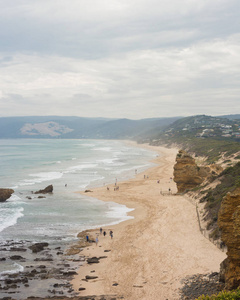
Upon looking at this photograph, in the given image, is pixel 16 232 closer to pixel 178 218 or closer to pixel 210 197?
pixel 178 218

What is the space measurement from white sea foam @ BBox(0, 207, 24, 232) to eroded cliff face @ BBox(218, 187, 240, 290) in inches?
834

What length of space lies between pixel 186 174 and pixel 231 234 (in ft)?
81.5

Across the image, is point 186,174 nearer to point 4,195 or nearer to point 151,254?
point 151,254

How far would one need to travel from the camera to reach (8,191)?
37094 mm

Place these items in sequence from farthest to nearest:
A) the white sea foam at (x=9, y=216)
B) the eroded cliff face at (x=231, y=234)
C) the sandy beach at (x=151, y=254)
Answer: the white sea foam at (x=9, y=216), the sandy beach at (x=151, y=254), the eroded cliff face at (x=231, y=234)

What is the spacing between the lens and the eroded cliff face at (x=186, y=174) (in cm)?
3501

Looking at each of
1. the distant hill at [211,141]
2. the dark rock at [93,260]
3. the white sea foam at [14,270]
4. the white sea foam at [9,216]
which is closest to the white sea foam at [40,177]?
the white sea foam at [9,216]

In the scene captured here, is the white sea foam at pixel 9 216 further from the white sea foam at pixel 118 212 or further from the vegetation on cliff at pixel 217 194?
the vegetation on cliff at pixel 217 194

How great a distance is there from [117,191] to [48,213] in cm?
1251

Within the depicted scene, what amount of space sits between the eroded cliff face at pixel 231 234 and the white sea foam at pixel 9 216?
21.2 m

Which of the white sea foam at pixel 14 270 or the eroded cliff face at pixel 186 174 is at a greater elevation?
the eroded cliff face at pixel 186 174

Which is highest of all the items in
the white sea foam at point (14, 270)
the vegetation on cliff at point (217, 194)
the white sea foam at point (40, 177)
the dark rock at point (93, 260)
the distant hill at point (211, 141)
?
the distant hill at point (211, 141)

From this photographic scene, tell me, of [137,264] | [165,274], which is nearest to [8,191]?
[137,264]

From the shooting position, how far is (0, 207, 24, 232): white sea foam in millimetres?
27462
